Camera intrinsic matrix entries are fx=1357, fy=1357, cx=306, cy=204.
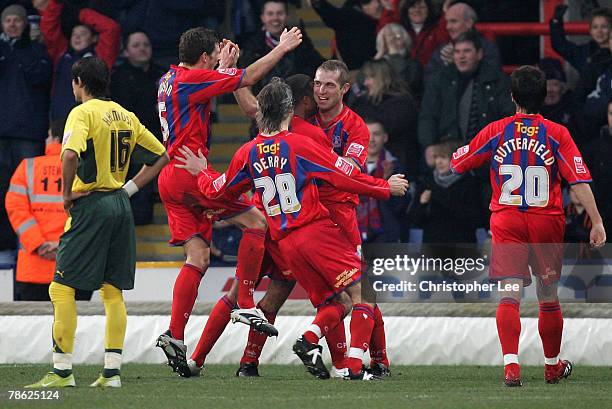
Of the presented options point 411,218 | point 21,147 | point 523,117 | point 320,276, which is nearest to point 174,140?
point 320,276

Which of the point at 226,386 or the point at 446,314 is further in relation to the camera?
the point at 446,314

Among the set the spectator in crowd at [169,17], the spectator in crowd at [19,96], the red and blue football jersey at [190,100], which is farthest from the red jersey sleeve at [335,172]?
the spectator in crowd at [19,96]

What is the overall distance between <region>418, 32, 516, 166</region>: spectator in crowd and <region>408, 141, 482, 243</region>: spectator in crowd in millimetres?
164

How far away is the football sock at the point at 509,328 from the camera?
8.59m

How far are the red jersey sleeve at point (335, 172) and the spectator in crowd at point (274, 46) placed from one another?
5.38m

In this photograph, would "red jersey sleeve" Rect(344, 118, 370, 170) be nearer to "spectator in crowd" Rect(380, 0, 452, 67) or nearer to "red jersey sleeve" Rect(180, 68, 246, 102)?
"red jersey sleeve" Rect(180, 68, 246, 102)

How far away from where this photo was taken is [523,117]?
347 inches

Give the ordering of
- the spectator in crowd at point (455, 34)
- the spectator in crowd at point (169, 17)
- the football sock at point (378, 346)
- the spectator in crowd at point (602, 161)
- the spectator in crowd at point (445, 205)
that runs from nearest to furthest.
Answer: the football sock at point (378, 346), the spectator in crowd at point (602, 161), the spectator in crowd at point (445, 205), the spectator in crowd at point (455, 34), the spectator in crowd at point (169, 17)

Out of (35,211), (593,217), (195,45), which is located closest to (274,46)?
(35,211)

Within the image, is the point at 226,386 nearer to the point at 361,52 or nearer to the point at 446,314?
the point at 446,314

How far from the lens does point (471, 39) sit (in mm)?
13531

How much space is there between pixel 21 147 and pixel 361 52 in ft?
12.3

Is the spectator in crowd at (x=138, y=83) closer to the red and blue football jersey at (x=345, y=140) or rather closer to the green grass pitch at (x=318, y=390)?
the green grass pitch at (x=318, y=390)

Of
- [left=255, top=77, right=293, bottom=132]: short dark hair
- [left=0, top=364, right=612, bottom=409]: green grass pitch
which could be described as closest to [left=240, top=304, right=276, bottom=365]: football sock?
[left=0, top=364, right=612, bottom=409]: green grass pitch
